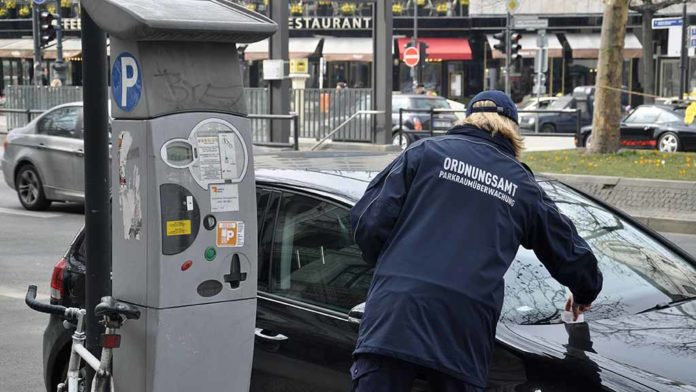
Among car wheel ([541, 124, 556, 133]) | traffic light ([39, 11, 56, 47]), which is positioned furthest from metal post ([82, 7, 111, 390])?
traffic light ([39, 11, 56, 47])

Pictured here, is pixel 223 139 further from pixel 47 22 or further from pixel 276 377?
pixel 47 22

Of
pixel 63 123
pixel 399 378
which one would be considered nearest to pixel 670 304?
pixel 399 378

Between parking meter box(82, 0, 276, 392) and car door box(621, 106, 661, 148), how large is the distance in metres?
23.1

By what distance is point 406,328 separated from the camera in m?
3.31

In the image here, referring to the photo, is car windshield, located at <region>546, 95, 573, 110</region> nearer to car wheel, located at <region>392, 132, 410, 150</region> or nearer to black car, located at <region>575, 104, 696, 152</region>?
black car, located at <region>575, 104, 696, 152</region>

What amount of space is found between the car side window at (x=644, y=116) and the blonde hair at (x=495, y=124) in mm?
23339

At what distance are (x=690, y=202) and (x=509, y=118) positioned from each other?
10.7 metres

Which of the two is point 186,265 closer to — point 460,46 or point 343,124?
point 343,124

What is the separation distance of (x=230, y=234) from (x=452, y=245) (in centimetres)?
107

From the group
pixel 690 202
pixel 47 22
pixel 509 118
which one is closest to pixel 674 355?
pixel 509 118

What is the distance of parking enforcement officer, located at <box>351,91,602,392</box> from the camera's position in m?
3.32

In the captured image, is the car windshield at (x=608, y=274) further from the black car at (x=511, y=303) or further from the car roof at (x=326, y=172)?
the car roof at (x=326, y=172)

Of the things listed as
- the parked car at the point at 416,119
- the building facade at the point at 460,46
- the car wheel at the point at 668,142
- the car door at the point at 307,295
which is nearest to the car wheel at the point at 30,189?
the parked car at the point at 416,119

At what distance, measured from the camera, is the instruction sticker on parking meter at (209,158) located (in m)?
4.00
